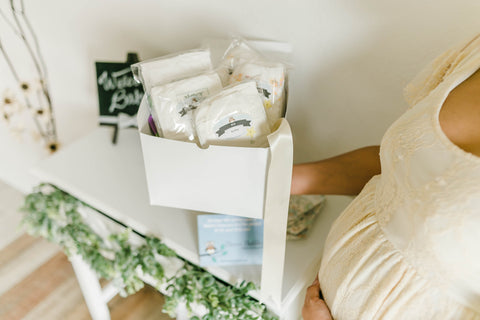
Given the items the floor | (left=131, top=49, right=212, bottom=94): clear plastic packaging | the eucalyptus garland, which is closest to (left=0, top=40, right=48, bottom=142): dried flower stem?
the floor

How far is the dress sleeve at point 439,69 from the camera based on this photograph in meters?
0.65

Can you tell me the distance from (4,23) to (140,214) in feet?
4.02

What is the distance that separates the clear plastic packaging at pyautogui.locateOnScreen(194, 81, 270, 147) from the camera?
721mm

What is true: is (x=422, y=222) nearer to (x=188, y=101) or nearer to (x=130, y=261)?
(x=188, y=101)

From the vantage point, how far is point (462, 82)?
61 cm

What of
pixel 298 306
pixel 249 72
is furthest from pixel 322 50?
pixel 298 306

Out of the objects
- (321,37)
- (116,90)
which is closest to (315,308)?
(321,37)

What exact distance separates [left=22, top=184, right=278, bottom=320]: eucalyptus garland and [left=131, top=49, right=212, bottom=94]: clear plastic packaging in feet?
1.54

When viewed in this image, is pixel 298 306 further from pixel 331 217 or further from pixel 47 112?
pixel 47 112

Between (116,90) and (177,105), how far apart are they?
558mm

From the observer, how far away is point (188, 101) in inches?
30.0

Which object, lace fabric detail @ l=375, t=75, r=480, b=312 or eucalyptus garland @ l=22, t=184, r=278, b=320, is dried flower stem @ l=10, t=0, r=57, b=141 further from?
lace fabric detail @ l=375, t=75, r=480, b=312

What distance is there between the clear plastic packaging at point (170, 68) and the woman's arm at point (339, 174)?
1.11 ft

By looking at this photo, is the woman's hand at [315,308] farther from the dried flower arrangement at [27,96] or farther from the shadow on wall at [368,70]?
the dried flower arrangement at [27,96]
